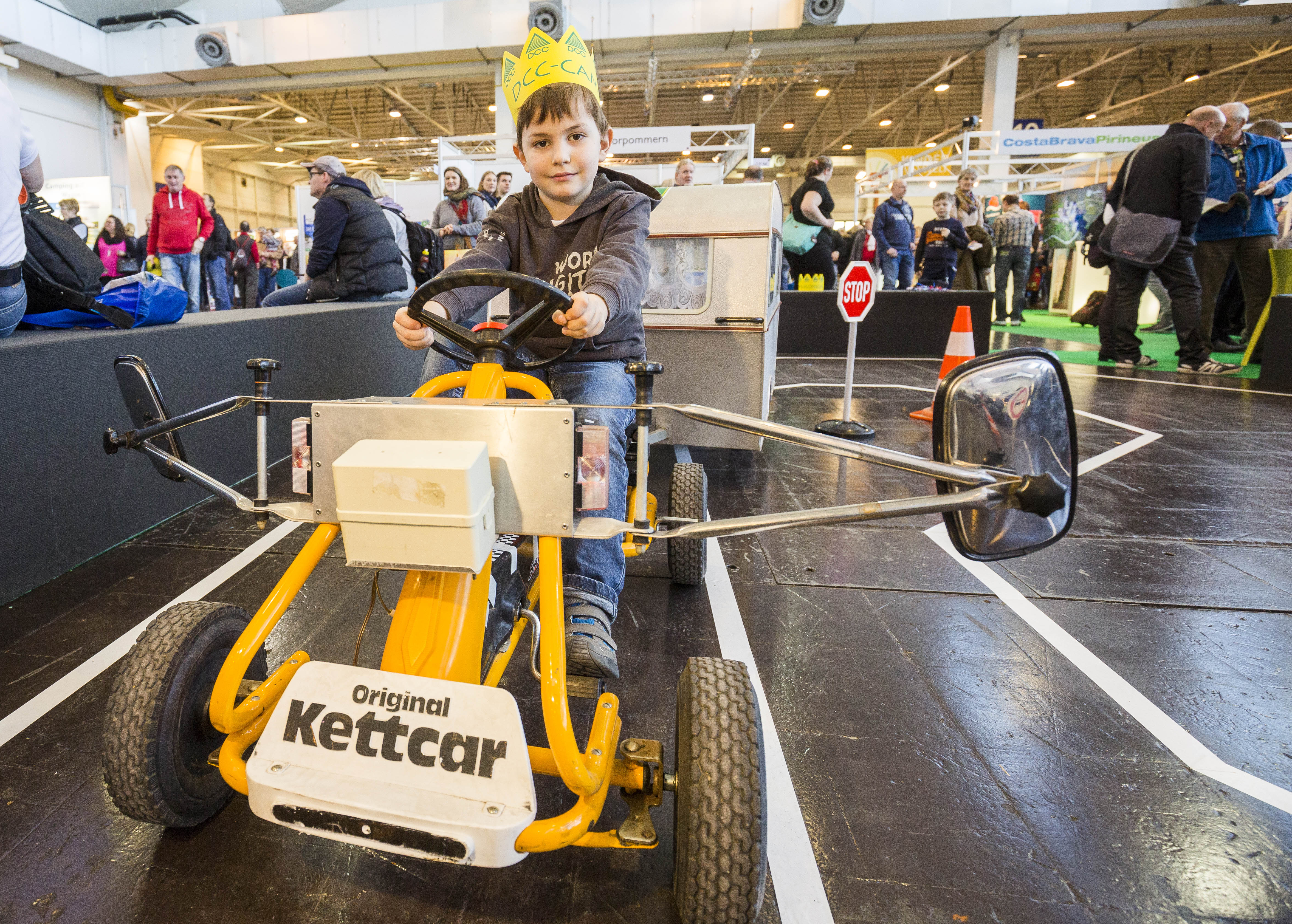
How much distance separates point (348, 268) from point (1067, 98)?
26873mm

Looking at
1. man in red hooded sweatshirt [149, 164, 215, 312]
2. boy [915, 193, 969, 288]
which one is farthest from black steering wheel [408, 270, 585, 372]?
boy [915, 193, 969, 288]

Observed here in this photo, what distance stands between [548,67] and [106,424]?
7.28ft

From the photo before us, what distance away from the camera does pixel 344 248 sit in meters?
5.17

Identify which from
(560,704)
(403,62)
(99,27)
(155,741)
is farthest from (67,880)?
(99,27)

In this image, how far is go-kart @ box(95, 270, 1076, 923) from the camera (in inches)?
40.6

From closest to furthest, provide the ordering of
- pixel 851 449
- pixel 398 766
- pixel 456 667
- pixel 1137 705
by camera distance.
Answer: pixel 398 766
pixel 851 449
pixel 456 667
pixel 1137 705

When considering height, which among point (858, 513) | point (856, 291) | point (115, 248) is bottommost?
point (858, 513)

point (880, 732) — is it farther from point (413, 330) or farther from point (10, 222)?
point (10, 222)

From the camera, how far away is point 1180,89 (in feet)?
74.1

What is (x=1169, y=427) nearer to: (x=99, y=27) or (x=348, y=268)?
(x=348, y=268)

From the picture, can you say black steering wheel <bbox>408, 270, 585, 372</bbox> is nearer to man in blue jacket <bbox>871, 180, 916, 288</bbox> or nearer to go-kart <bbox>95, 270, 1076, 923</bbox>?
go-kart <bbox>95, 270, 1076, 923</bbox>

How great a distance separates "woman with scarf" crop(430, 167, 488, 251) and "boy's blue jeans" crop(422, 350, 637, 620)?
613 cm

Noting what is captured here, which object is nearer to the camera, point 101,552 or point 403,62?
point 101,552

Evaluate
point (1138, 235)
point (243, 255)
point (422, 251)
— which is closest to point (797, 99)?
point (243, 255)
